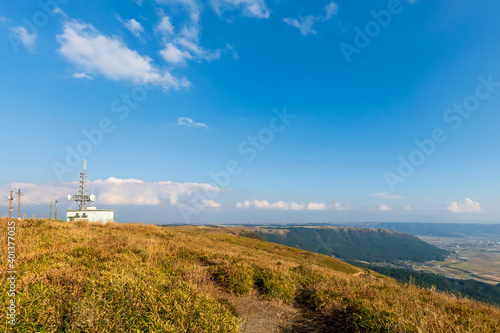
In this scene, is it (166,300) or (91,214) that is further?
(91,214)

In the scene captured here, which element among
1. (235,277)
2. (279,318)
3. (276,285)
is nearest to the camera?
(279,318)

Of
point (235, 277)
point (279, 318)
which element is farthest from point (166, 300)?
point (235, 277)

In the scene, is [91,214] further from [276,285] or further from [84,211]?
[276,285]

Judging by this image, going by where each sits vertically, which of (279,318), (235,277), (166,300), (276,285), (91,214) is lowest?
(91,214)

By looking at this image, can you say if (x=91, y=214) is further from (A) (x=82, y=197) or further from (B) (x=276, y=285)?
(B) (x=276, y=285)

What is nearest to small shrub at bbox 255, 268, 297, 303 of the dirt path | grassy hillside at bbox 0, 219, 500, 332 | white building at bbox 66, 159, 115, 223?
grassy hillside at bbox 0, 219, 500, 332

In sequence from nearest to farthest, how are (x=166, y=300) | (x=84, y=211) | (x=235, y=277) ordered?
1. (x=166, y=300)
2. (x=235, y=277)
3. (x=84, y=211)

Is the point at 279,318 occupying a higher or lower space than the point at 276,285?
lower

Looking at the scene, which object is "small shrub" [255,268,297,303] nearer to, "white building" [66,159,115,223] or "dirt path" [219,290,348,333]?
"dirt path" [219,290,348,333]

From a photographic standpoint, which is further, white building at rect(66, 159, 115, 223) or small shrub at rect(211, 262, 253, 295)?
white building at rect(66, 159, 115, 223)

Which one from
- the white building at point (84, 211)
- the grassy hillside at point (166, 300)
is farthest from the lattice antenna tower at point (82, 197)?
the grassy hillside at point (166, 300)

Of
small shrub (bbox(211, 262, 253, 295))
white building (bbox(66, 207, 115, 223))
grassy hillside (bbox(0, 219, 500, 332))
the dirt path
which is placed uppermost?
grassy hillside (bbox(0, 219, 500, 332))

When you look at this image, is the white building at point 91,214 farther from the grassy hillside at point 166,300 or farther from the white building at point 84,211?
the grassy hillside at point 166,300

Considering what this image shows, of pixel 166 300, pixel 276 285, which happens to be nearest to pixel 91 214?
pixel 276 285
